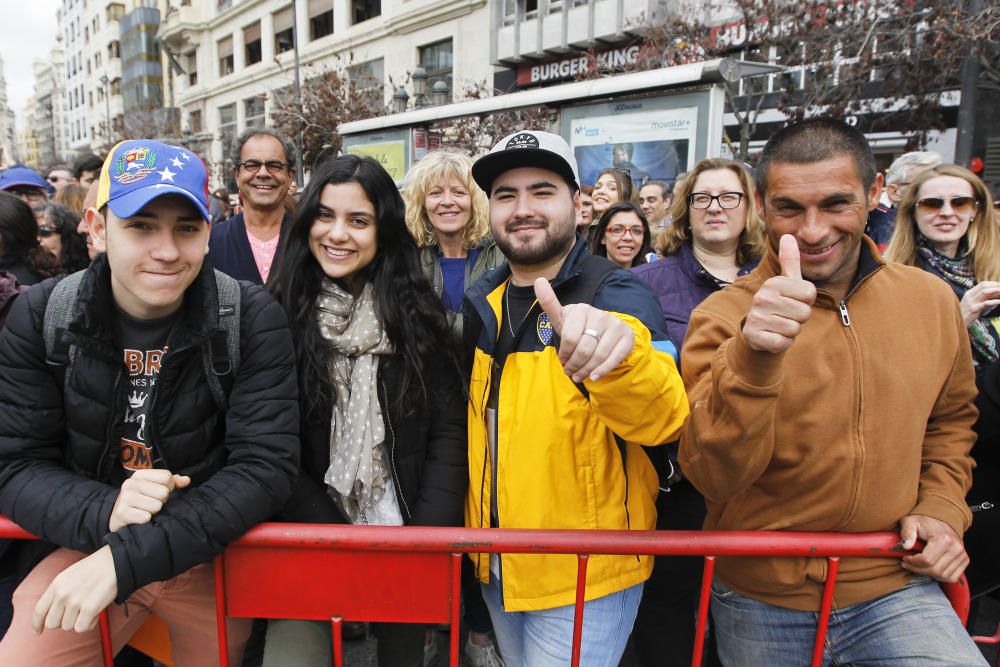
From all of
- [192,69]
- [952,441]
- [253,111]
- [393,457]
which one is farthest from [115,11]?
[952,441]

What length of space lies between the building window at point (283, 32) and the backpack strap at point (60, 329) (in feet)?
104

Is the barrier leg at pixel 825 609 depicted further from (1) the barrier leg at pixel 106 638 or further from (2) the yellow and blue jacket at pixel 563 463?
(1) the barrier leg at pixel 106 638

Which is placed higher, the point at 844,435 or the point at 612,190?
the point at 612,190

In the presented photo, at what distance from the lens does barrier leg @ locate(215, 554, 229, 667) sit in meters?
1.64

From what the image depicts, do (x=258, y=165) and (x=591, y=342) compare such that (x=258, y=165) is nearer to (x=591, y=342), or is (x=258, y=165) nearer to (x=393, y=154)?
(x=591, y=342)

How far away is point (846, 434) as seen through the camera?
1.60m

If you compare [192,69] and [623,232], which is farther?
[192,69]

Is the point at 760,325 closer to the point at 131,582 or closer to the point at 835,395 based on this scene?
the point at 835,395

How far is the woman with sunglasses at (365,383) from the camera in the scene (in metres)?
1.96

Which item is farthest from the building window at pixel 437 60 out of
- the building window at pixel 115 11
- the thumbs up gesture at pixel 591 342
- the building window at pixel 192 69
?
the building window at pixel 115 11

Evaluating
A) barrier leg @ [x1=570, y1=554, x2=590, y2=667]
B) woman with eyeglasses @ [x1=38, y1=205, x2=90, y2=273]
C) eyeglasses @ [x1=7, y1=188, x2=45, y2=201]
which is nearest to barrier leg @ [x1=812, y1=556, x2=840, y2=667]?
barrier leg @ [x1=570, y1=554, x2=590, y2=667]

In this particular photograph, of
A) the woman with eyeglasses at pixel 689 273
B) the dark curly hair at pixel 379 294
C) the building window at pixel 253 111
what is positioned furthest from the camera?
the building window at pixel 253 111

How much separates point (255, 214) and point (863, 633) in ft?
11.4

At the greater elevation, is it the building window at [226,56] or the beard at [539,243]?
the building window at [226,56]
